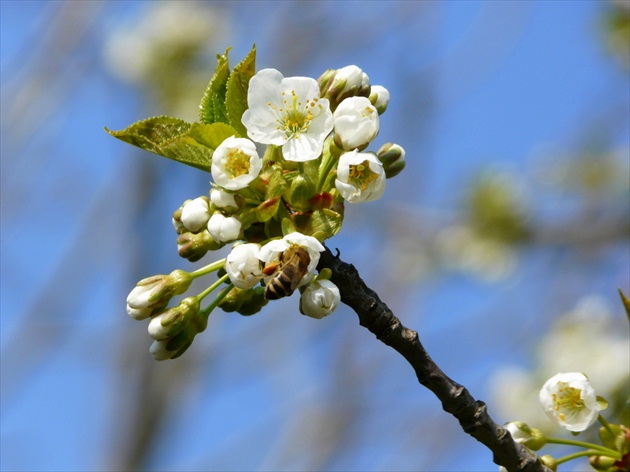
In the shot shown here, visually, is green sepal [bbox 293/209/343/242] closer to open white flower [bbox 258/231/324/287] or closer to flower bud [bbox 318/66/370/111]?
open white flower [bbox 258/231/324/287]

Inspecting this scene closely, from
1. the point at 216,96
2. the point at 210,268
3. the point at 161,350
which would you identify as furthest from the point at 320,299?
the point at 216,96

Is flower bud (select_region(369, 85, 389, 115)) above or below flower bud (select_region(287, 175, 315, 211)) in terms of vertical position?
above

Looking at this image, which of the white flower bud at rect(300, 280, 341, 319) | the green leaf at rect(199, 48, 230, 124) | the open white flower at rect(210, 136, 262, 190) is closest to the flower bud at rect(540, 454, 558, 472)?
the white flower bud at rect(300, 280, 341, 319)

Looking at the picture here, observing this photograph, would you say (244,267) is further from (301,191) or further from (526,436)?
(526,436)

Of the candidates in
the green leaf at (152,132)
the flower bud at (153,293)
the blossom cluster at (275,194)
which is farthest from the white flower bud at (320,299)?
the green leaf at (152,132)

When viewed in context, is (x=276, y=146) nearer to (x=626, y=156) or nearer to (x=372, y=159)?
(x=372, y=159)

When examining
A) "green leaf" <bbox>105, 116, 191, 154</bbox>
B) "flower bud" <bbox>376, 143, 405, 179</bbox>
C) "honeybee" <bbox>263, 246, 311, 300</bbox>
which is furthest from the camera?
"flower bud" <bbox>376, 143, 405, 179</bbox>

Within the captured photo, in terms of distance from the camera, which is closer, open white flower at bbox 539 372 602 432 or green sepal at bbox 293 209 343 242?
green sepal at bbox 293 209 343 242
